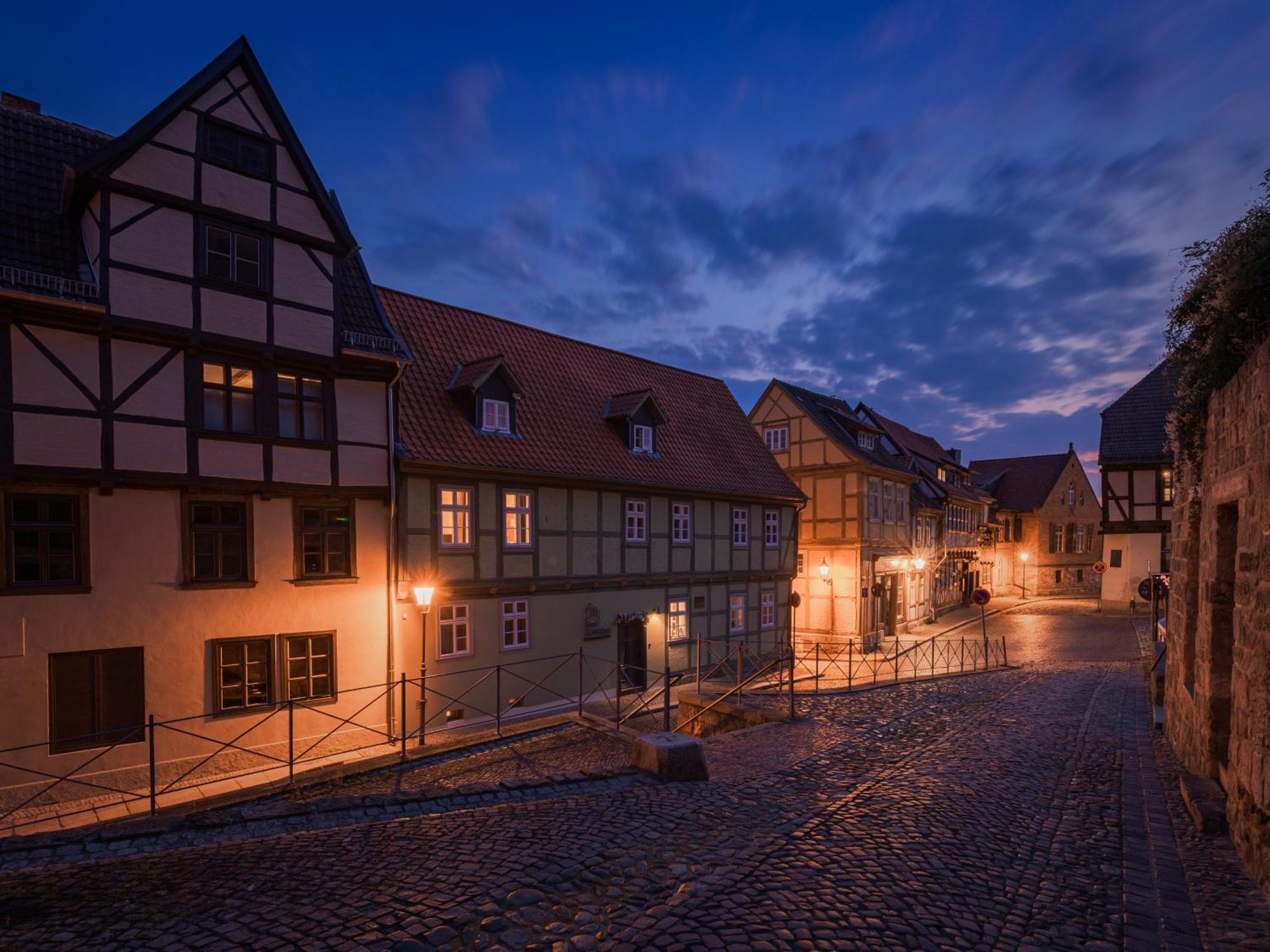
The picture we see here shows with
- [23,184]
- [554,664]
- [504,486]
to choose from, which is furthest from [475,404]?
[23,184]

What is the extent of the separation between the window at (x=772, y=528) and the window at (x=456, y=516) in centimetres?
1111

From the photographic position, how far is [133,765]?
11.0 metres

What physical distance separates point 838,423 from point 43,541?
25619 millimetres

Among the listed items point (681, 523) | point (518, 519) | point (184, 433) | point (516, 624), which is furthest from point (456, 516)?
point (681, 523)

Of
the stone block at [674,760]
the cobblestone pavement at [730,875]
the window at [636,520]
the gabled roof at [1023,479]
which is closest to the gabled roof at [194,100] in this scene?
the window at [636,520]

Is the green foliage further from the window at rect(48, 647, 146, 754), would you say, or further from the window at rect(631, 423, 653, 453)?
the window at rect(48, 647, 146, 754)

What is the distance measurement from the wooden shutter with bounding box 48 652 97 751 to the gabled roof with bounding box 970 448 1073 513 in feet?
159

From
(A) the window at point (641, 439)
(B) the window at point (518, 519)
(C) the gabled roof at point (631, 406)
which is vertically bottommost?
(B) the window at point (518, 519)

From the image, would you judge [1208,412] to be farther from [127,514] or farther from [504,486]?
[127,514]

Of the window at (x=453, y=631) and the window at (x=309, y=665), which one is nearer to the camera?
the window at (x=309, y=665)

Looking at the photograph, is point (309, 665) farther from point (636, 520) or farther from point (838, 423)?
point (838, 423)

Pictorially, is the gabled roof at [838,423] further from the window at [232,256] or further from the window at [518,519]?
the window at [232,256]

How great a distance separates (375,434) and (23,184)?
22.0ft

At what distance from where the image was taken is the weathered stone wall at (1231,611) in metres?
5.61
